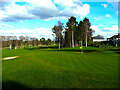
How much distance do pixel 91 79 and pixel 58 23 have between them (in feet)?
192

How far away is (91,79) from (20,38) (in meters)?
95.0

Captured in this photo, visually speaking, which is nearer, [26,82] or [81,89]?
[81,89]

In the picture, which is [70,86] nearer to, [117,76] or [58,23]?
[117,76]

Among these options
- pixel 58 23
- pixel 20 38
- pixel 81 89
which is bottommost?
pixel 81 89

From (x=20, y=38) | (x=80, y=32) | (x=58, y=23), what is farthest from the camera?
(x=20, y=38)

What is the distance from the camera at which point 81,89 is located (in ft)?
25.0

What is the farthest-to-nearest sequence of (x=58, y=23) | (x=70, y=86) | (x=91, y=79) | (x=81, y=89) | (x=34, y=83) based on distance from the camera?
(x=58, y=23) → (x=91, y=79) → (x=34, y=83) → (x=70, y=86) → (x=81, y=89)

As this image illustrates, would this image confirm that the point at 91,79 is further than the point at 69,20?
No

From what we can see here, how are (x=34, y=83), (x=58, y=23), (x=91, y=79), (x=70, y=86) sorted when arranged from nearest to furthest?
(x=70, y=86)
(x=34, y=83)
(x=91, y=79)
(x=58, y=23)

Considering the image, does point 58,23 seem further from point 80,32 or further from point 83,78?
point 83,78

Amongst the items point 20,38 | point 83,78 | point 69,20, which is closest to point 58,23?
point 69,20

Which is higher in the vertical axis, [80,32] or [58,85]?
[80,32]

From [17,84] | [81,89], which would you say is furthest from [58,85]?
[17,84]

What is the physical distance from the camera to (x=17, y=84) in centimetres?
852
